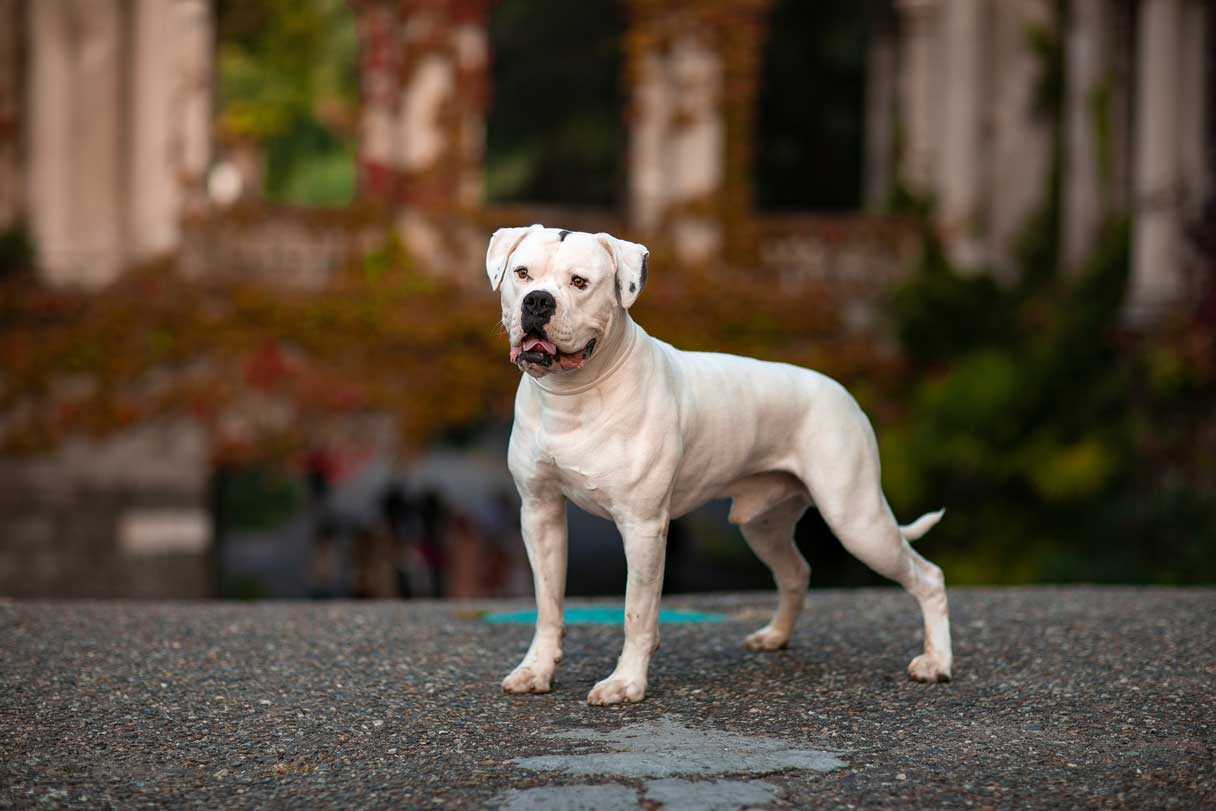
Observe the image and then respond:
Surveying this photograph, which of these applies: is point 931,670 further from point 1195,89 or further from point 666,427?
point 1195,89

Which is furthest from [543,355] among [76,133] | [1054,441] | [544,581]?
[76,133]

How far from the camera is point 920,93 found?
18.7m

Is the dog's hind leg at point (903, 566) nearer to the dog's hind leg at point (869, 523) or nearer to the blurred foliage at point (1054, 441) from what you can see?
the dog's hind leg at point (869, 523)

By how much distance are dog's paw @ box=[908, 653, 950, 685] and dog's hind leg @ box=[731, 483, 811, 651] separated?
0.65 m

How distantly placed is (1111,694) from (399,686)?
272cm

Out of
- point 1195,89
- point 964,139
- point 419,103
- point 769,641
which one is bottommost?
point 769,641

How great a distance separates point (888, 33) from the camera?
20203 millimetres

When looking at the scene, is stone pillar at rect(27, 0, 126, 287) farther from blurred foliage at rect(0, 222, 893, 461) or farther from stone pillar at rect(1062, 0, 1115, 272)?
stone pillar at rect(1062, 0, 1115, 272)

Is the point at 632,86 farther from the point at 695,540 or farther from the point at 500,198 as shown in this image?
the point at 500,198

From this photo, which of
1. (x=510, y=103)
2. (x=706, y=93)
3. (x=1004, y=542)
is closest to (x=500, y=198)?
(x=510, y=103)

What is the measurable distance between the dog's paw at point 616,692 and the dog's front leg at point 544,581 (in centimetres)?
29

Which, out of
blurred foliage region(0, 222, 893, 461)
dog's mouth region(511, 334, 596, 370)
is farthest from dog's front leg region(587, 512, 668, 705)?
blurred foliage region(0, 222, 893, 461)

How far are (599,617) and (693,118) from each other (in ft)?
30.8

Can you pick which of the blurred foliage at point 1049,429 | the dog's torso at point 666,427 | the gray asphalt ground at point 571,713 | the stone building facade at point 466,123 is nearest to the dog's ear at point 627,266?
the dog's torso at point 666,427
